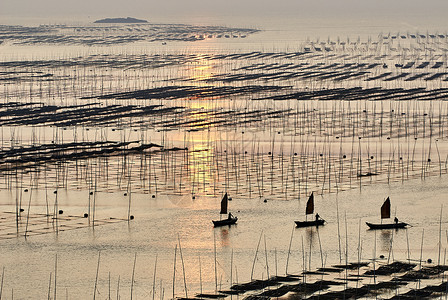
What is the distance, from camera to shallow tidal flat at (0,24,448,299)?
110 ft

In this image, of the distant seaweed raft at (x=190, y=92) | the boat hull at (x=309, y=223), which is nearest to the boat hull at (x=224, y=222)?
the boat hull at (x=309, y=223)

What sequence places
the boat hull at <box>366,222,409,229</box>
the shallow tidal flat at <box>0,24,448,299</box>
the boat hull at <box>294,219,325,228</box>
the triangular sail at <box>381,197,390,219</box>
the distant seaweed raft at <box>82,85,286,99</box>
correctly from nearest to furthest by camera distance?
the shallow tidal flat at <box>0,24,448,299</box>, the triangular sail at <box>381,197,390,219</box>, the boat hull at <box>366,222,409,229</box>, the boat hull at <box>294,219,325,228</box>, the distant seaweed raft at <box>82,85,286,99</box>

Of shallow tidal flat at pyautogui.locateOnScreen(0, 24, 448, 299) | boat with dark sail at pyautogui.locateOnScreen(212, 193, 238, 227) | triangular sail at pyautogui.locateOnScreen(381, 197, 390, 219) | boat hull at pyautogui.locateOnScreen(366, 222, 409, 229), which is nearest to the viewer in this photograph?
shallow tidal flat at pyautogui.locateOnScreen(0, 24, 448, 299)

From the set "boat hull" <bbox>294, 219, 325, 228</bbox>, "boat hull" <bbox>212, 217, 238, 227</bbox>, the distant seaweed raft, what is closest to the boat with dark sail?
"boat hull" <bbox>212, 217, 238, 227</bbox>

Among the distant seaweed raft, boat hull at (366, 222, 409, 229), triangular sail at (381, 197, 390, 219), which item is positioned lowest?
boat hull at (366, 222, 409, 229)

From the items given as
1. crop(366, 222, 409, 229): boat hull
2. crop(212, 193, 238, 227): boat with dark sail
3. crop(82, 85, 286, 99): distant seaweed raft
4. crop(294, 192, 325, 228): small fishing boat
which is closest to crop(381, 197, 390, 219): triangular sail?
crop(366, 222, 409, 229): boat hull

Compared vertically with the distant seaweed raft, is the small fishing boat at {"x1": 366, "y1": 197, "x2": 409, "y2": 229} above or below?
below

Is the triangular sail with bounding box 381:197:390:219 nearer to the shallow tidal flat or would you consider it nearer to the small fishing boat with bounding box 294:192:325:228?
the shallow tidal flat

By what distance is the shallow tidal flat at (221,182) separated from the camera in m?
33.4

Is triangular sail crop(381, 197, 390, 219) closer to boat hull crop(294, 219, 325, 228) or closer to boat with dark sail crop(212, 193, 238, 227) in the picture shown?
boat hull crop(294, 219, 325, 228)

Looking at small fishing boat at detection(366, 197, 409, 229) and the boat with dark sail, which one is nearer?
small fishing boat at detection(366, 197, 409, 229)

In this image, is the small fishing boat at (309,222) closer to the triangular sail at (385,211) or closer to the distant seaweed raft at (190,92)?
the triangular sail at (385,211)

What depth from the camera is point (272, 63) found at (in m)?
112

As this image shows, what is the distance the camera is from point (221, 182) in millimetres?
48375
